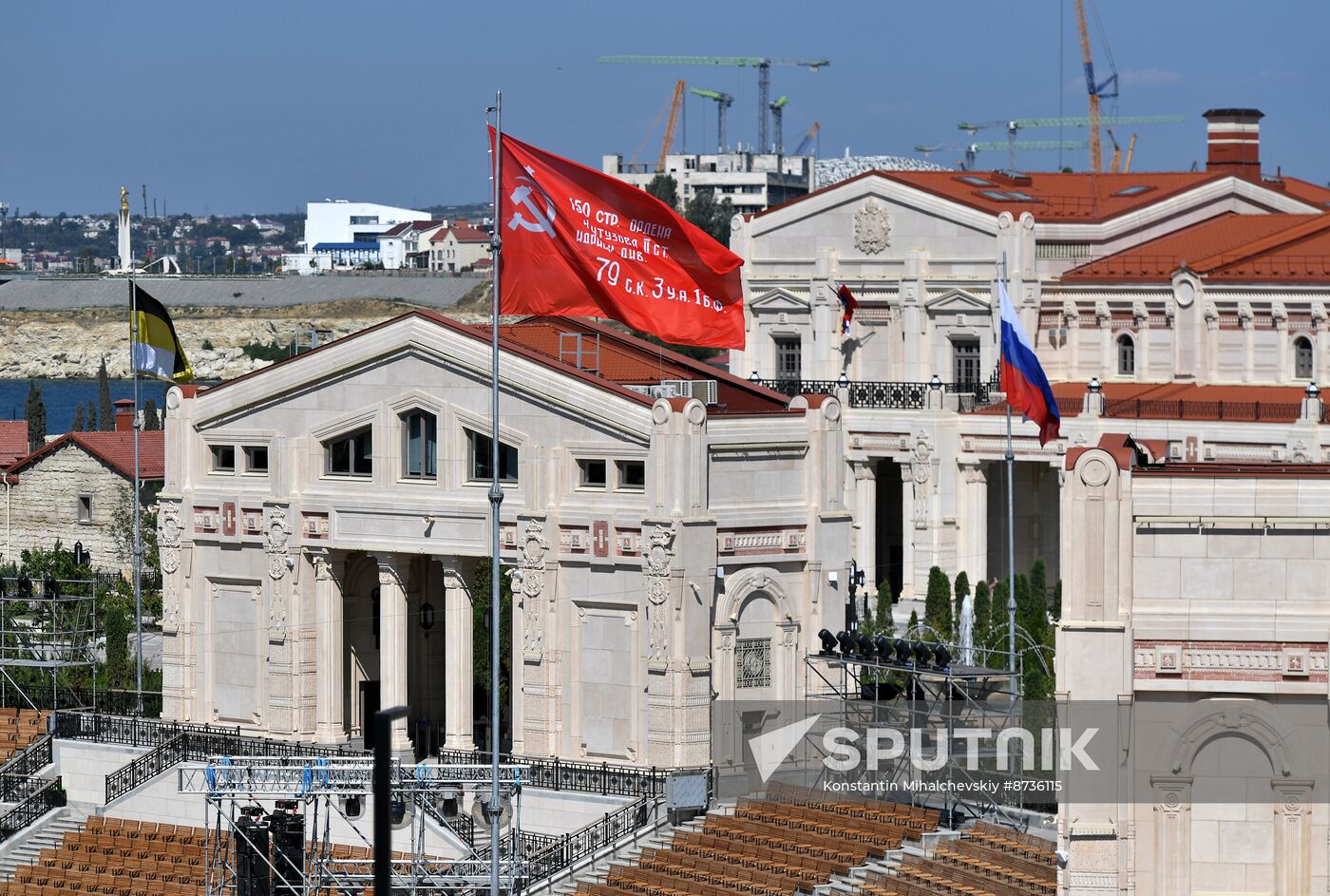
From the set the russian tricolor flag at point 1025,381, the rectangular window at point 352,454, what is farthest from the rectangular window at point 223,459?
the russian tricolor flag at point 1025,381

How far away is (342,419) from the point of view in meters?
66.8

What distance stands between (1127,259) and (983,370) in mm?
6340

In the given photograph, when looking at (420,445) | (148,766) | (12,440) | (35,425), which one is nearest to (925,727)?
(420,445)

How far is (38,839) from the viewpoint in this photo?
221 ft

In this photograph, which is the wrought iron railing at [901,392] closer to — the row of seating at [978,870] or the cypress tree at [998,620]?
the cypress tree at [998,620]

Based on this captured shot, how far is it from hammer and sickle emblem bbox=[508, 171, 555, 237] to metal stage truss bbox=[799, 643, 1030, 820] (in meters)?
11.7

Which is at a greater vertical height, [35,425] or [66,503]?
[35,425]

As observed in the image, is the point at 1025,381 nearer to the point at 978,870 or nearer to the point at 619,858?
the point at 619,858

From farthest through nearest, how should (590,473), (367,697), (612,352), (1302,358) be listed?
(1302,358) → (612,352) → (367,697) → (590,473)

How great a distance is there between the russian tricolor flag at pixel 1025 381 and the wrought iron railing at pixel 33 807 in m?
25.6

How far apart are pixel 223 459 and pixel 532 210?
16.3m

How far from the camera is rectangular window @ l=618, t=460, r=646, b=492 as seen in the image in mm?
61906

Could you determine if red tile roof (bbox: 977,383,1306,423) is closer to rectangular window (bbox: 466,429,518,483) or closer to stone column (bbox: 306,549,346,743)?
rectangular window (bbox: 466,429,518,483)

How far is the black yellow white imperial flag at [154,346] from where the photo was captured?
8031 centimetres
